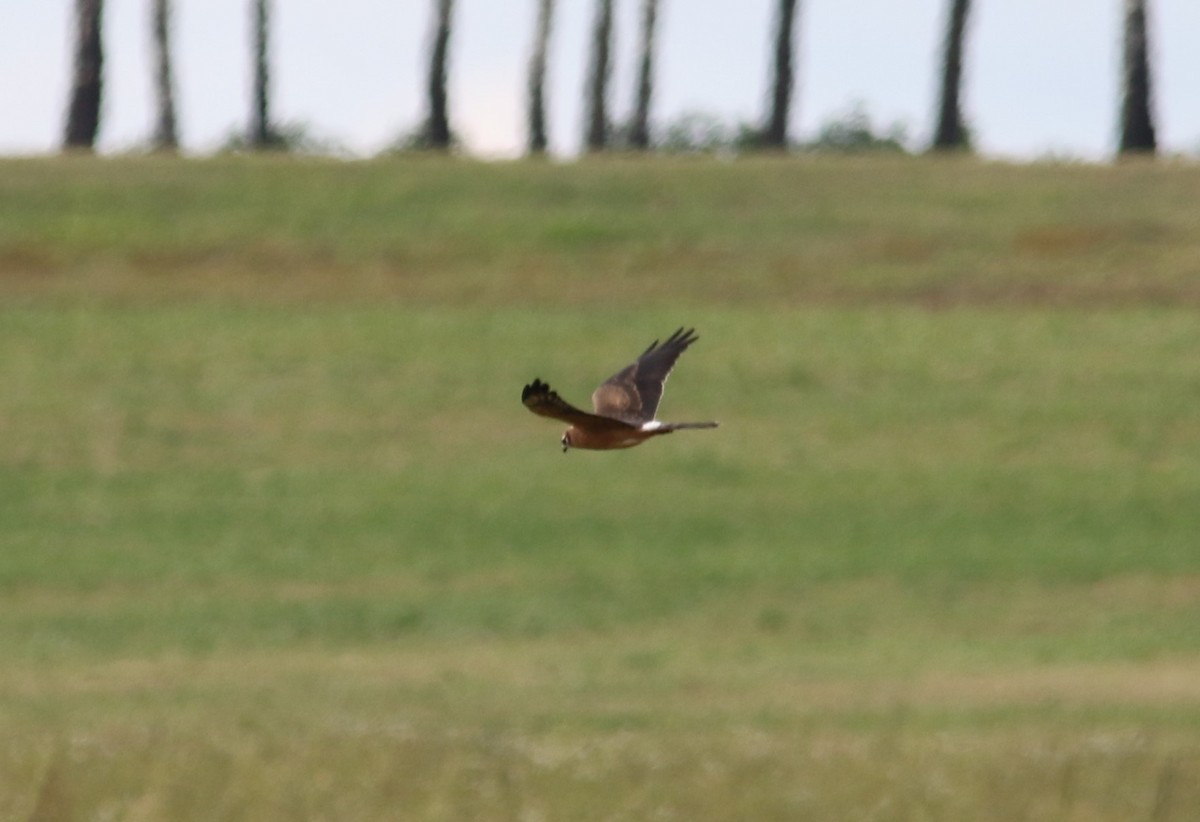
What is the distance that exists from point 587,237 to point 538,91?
43.0 feet

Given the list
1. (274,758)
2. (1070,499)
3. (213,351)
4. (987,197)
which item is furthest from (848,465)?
(274,758)

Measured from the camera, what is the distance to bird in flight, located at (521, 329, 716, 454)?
15.5 ft

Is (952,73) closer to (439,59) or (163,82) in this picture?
(439,59)

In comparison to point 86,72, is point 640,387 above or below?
below

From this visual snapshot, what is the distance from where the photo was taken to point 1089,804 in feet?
39.9

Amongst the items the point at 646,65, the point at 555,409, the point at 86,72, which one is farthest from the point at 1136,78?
the point at 555,409

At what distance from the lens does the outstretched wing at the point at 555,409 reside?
4.68m

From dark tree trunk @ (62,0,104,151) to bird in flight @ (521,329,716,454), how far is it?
3887cm

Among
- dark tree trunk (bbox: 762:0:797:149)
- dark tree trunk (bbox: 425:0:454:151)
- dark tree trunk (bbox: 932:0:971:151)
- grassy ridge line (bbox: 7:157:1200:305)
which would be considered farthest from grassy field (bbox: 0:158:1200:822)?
dark tree trunk (bbox: 425:0:454:151)

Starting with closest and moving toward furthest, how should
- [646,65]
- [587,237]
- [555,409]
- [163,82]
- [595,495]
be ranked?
[555,409] → [595,495] → [587,237] → [163,82] → [646,65]

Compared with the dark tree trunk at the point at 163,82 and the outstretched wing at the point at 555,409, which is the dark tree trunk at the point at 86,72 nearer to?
the dark tree trunk at the point at 163,82

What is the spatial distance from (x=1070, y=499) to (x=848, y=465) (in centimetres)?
228

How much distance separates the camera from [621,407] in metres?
5.20

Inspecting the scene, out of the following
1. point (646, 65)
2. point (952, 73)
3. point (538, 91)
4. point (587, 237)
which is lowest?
point (587, 237)
